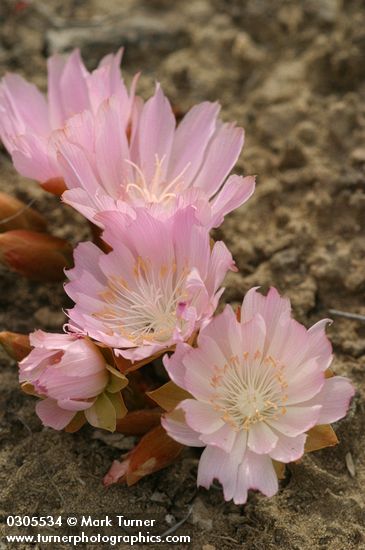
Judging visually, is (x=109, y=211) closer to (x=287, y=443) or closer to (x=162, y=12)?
(x=287, y=443)

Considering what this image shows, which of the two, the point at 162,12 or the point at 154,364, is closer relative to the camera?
the point at 154,364

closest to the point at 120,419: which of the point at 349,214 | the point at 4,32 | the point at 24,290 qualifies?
the point at 24,290

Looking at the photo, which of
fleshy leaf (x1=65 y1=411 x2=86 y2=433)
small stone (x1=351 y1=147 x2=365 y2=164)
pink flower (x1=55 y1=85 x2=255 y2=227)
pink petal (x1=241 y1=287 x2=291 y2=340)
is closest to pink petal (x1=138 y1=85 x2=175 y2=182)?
pink flower (x1=55 y1=85 x2=255 y2=227)

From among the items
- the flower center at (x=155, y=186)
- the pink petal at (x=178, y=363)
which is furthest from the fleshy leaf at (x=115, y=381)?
the flower center at (x=155, y=186)

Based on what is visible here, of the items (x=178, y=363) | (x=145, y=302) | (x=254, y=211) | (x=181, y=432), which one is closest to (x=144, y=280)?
(x=145, y=302)


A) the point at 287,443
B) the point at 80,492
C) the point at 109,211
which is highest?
the point at 109,211

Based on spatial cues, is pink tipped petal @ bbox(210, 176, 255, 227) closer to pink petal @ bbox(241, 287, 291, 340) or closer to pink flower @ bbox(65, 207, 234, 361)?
pink flower @ bbox(65, 207, 234, 361)

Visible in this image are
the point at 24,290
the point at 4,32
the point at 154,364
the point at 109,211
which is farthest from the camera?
the point at 4,32
